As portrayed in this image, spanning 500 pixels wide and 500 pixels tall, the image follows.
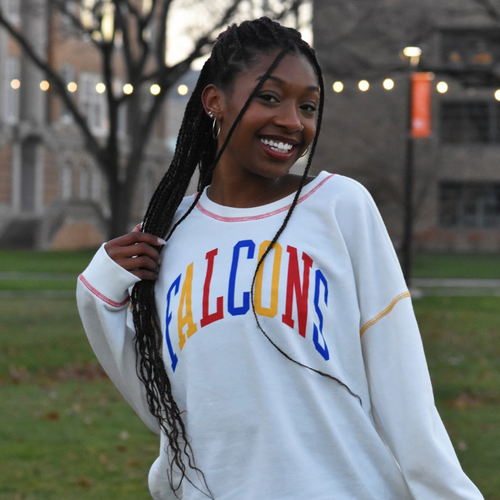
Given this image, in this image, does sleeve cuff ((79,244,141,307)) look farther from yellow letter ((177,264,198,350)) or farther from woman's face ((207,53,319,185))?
woman's face ((207,53,319,185))

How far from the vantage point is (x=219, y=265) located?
2.15 m

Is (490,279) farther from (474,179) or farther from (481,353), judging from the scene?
(474,179)

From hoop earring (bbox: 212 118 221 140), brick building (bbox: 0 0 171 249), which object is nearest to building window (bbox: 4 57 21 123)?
brick building (bbox: 0 0 171 249)

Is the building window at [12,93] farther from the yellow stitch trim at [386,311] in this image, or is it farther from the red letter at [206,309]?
the yellow stitch trim at [386,311]

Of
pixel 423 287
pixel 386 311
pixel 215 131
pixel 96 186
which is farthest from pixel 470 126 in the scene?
pixel 386 311

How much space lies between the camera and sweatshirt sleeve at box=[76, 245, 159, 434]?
2279mm

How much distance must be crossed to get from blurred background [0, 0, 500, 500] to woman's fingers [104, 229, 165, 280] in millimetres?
694

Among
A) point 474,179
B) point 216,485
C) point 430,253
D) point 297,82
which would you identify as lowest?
point 430,253

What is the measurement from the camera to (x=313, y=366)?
2.05 m

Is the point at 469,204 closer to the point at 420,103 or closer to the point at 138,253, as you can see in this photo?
the point at 420,103

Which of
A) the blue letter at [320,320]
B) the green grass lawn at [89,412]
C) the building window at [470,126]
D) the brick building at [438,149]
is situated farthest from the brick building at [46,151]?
the blue letter at [320,320]

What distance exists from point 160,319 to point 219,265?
22cm

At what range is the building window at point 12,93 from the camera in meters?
41.9

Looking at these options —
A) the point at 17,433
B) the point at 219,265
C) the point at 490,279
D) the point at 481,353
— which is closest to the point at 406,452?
the point at 219,265
